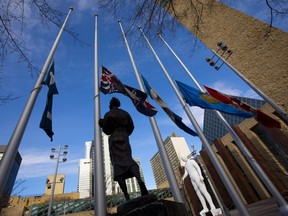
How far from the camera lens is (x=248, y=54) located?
45.2ft

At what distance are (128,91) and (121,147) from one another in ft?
11.9

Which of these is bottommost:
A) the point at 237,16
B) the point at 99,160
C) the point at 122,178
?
the point at 122,178

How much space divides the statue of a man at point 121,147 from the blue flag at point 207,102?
4574 millimetres

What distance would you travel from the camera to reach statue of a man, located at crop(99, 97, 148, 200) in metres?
3.96

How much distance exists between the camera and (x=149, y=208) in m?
3.01

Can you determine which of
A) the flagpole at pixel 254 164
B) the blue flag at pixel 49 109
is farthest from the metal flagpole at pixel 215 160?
the blue flag at pixel 49 109

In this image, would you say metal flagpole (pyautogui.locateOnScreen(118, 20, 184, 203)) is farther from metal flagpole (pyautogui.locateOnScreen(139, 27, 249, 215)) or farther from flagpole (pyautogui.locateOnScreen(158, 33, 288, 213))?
flagpole (pyautogui.locateOnScreen(158, 33, 288, 213))

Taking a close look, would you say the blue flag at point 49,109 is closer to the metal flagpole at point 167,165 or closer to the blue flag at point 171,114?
the metal flagpole at point 167,165

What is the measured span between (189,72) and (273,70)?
538cm

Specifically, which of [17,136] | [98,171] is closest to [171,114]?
[98,171]

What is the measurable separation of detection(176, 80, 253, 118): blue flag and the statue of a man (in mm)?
4574

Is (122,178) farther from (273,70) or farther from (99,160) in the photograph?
(273,70)

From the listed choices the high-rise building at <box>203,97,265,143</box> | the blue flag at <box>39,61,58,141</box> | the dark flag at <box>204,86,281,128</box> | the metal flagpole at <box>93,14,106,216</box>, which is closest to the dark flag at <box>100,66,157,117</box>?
the metal flagpole at <box>93,14,106,216</box>

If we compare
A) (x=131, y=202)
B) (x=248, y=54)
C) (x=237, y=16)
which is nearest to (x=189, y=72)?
(x=248, y=54)
